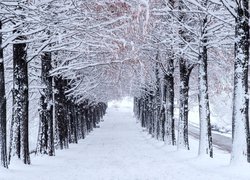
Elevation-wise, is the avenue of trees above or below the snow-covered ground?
above

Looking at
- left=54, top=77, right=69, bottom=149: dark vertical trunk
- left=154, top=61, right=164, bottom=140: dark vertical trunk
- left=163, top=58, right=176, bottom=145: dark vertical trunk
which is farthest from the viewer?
left=154, top=61, right=164, bottom=140: dark vertical trunk

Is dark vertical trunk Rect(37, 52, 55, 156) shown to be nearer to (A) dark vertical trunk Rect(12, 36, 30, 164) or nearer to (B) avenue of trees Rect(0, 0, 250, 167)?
(B) avenue of trees Rect(0, 0, 250, 167)

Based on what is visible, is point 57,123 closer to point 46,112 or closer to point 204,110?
point 46,112

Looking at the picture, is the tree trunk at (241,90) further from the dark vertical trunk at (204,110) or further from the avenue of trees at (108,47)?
the dark vertical trunk at (204,110)

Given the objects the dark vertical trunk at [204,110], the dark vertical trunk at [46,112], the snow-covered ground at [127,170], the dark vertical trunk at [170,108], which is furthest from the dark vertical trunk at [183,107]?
the dark vertical trunk at [46,112]

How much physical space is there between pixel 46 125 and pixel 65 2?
9656 millimetres

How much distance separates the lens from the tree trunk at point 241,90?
14.7 metres

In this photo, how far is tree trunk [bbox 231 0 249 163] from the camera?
14695 mm

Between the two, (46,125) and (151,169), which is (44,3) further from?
(46,125)

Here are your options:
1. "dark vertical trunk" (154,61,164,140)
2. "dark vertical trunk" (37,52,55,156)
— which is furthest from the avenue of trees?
"dark vertical trunk" (154,61,164,140)

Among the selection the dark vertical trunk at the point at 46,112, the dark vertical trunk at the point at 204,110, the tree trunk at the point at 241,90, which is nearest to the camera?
the tree trunk at the point at 241,90

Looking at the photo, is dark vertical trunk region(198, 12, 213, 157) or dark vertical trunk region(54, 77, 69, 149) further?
dark vertical trunk region(54, 77, 69, 149)

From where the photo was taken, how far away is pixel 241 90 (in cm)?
1479

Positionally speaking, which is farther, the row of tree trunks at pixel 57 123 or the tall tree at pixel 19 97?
the row of tree trunks at pixel 57 123
